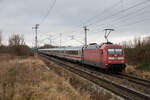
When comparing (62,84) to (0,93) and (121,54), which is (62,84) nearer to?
(0,93)

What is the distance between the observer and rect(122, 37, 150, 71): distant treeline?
18755 mm

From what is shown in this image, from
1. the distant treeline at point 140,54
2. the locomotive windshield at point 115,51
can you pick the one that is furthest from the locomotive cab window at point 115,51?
the distant treeline at point 140,54

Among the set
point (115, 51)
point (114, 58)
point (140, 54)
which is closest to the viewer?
point (114, 58)

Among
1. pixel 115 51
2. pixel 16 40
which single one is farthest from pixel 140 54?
pixel 16 40

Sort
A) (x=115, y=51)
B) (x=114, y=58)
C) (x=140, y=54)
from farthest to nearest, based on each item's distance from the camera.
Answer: (x=140, y=54), (x=115, y=51), (x=114, y=58)

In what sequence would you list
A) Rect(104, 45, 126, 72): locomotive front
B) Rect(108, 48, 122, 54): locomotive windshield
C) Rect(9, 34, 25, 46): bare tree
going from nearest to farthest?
Rect(104, 45, 126, 72): locomotive front
Rect(108, 48, 122, 54): locomotive windshield
Rect(9, 34, 25, 46): bare tree

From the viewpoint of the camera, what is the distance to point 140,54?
21.0 meters

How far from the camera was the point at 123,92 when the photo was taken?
30.3ft

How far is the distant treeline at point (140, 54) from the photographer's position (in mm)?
18755

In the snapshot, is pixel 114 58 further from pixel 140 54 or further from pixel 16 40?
pixel 16 40

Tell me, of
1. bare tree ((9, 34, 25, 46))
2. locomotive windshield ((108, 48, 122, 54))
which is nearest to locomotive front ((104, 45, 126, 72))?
locomotive windshield ((108, 48, 122, 54))

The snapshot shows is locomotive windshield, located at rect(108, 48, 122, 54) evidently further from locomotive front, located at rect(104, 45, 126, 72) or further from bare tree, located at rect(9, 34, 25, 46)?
bare tree, located at rect(9, 34, 25, 46)

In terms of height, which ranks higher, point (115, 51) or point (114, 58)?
point (115, 51)

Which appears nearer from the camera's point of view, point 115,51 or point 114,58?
point 114,58
